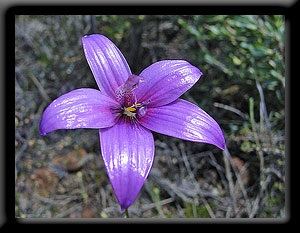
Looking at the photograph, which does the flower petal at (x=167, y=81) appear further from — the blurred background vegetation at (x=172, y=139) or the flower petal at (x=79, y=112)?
the blurred background vegetation at (x=172, y=139)

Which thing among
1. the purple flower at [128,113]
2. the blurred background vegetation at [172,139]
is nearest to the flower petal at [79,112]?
the purple flower at [128,113]

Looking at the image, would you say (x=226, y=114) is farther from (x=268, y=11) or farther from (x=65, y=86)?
(x=65, y=86)

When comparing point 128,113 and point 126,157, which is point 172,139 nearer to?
point 128,113

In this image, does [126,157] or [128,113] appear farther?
[128,113]

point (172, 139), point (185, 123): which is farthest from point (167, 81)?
point (172, 139)

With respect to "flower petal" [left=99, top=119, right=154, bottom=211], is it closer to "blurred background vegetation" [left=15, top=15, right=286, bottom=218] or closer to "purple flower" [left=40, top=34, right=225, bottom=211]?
"purple flower" [left=40, top=34, right=225, bottom=211]
